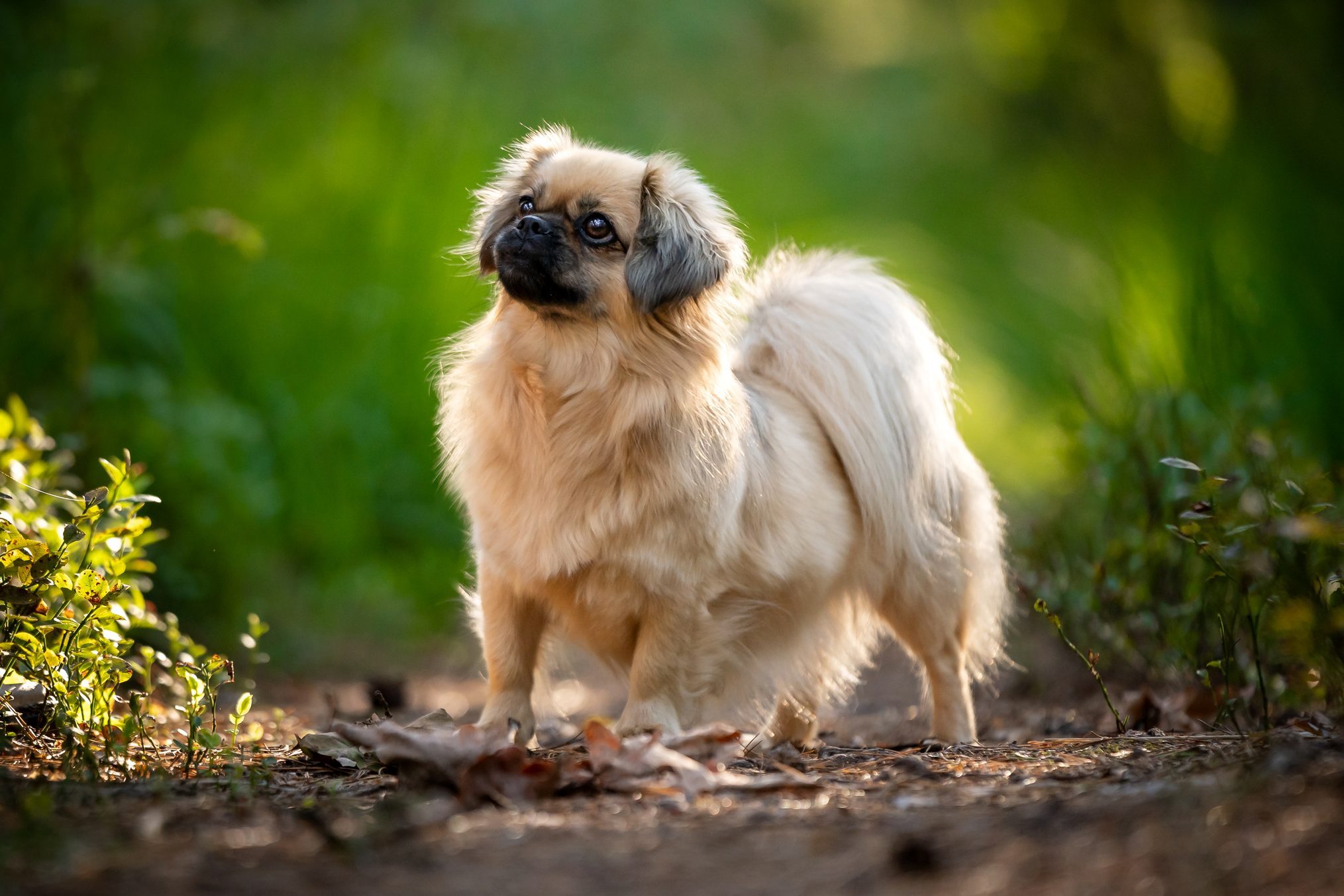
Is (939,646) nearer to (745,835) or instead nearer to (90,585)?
(745,835)

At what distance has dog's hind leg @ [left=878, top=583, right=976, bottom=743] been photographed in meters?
4.00

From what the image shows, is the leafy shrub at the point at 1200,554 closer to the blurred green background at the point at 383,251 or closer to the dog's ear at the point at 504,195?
the blurred green background at the point at 383,251

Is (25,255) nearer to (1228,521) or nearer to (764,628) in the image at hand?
(764,628)

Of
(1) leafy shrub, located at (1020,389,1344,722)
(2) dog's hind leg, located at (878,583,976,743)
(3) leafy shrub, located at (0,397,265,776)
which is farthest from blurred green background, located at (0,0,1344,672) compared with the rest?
(3) leafy shrub, located at (0,397,265,776)

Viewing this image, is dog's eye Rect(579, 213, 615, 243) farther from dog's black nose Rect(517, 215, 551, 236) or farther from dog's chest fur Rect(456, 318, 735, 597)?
dog's chest fur Rect(456, 318, 735, 597)

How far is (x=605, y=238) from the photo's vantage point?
11.7 ft

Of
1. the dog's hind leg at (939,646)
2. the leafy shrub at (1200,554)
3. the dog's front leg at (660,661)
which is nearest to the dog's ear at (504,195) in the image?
the dog's front leg at (660,661)

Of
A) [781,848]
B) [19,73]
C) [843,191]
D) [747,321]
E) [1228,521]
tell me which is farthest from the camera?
[843,191]

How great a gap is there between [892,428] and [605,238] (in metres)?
1.09

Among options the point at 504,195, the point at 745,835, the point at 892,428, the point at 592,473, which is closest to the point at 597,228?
the point at 504,195

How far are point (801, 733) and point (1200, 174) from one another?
4205 mm

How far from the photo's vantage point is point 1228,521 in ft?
9.51

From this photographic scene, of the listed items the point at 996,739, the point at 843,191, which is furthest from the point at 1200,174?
the point at 843,191

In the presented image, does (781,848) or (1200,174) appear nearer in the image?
(781,848)
